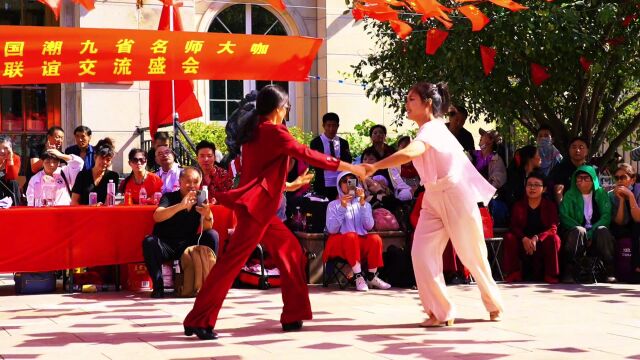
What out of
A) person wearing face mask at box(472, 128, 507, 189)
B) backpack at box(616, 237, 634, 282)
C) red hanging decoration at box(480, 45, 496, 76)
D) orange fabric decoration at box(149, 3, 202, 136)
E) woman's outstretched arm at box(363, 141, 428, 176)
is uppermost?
red hanging decoration at box(480, 45, 496, 76)

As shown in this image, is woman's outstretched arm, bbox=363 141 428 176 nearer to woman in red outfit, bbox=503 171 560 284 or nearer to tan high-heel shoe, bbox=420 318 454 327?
tan high-heel shoe, bbox=420 318 454 327

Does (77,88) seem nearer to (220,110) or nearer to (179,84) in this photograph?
(220,110)

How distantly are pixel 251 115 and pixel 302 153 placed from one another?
1.75 ft

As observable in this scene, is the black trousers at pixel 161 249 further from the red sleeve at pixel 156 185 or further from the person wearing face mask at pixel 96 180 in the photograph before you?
the person wearing face mask at pixel 96 180

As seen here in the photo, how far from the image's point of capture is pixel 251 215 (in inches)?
314

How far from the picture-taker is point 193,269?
10781 mm

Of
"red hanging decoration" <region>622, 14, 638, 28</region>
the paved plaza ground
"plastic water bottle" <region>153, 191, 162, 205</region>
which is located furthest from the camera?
"red hanging decoration" <region>622, 14, 638, 28</region>

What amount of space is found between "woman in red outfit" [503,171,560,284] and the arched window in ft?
27.3

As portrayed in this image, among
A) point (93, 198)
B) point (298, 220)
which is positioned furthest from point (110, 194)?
point (298, 220)

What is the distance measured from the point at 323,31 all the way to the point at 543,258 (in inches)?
340

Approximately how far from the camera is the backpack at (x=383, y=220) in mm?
12000

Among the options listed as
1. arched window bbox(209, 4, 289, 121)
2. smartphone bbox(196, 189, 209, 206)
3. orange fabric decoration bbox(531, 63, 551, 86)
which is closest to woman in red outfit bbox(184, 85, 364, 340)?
smartphone bbox(196, 189, 209, 206)

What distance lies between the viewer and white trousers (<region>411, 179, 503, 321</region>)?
848 cm

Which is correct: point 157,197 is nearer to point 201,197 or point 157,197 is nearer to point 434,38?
point 201,197
